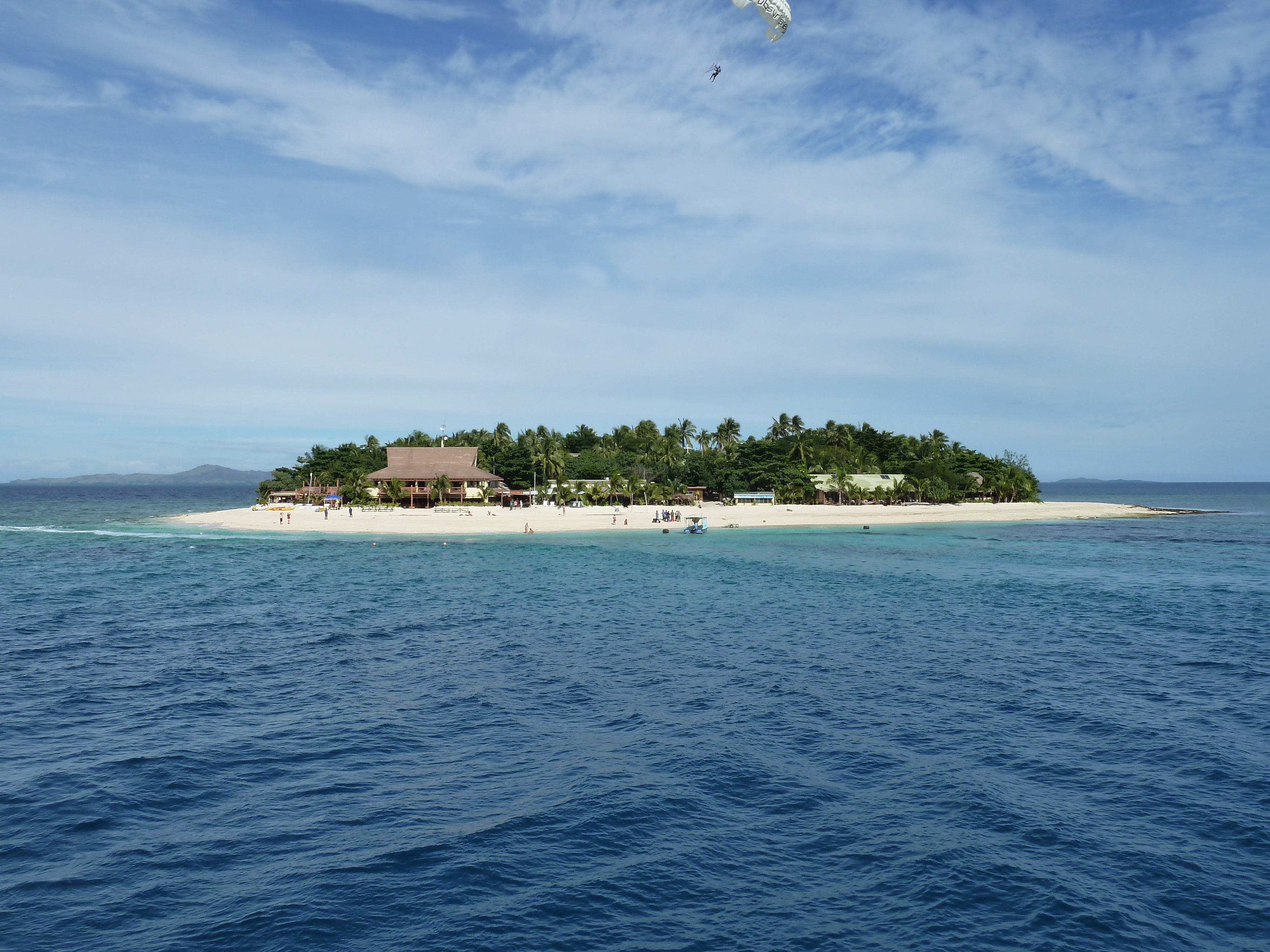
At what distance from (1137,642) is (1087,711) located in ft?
30.1

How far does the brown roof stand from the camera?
3403 inches

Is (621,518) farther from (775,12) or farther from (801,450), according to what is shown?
(775,12)

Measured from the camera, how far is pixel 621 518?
2977 inches

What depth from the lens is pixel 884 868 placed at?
33.2ft

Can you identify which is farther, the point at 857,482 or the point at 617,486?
the point at 857,482

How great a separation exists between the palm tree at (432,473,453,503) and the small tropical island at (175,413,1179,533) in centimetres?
12

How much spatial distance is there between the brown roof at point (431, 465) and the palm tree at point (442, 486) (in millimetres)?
567

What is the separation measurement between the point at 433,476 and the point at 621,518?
78.0 feet

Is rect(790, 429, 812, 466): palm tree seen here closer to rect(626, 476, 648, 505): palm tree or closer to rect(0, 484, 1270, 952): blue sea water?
rect(626, 476, 648, 505): palm tree

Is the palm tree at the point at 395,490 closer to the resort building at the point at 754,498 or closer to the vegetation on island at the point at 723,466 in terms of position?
the vegetation on island at the point at 723,466

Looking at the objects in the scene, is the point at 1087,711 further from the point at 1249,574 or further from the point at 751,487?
the point at 751,487

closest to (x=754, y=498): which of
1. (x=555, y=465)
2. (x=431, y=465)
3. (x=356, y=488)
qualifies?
(x=555, y=465)

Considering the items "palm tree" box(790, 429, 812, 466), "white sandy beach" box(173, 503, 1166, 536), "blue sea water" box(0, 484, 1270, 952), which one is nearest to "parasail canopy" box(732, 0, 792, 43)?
"blue sea water" box(0, 484, 1270, 952)

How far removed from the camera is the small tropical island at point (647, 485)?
253 ft
